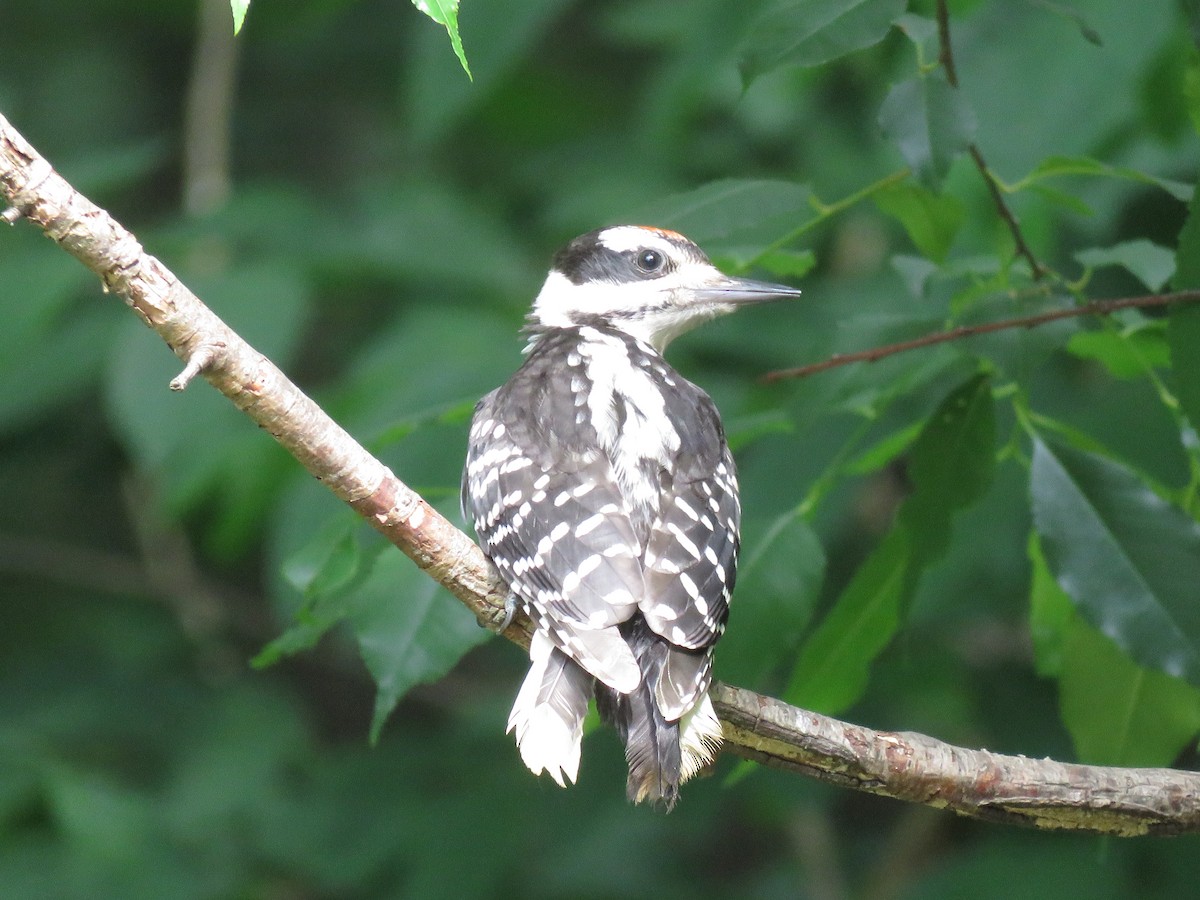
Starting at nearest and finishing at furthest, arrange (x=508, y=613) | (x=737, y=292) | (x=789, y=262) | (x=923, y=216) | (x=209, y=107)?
1. (x=508, y=613)
2. (x=923, y=216)
3. (x=789, y=262)
4. (x=737, y=292)
5. (x=209, y=107)

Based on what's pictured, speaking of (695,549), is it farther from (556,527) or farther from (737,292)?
(737,292)

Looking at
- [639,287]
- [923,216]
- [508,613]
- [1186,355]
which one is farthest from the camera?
[639,287]

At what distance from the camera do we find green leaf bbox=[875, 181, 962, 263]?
2.79 meters

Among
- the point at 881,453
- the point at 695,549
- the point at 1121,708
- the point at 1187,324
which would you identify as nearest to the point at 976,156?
the point at 1187,324

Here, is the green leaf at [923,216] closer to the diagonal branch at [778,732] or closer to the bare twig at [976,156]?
the bare twig at [976,156]

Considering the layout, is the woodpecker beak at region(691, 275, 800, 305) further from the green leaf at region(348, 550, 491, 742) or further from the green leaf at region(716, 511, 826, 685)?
the green leaf at region(348, 550, 491, 742)

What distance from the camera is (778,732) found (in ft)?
7.87

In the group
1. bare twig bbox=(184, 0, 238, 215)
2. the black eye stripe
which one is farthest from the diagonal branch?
bare twig bbox=(184, 0, 238, 215)

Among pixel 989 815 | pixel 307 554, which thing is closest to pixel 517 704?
pixel 307 554

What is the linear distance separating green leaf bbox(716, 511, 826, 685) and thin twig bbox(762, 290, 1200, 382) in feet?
1.23

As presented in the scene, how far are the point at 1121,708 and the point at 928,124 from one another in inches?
46.4

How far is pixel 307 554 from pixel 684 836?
114 inches

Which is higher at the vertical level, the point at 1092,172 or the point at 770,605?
the point at 1092,172

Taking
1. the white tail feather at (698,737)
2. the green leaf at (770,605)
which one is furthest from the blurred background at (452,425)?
the white tail feather at (698,737)
